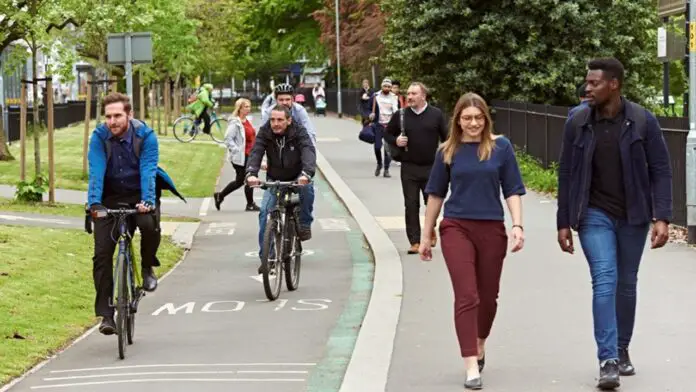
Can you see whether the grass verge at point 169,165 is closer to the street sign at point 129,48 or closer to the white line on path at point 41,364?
the street sign at point 129,48

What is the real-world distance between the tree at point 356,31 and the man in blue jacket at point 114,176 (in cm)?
3796

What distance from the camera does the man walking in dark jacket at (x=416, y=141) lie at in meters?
15.3

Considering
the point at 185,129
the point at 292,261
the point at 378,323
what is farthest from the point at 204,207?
the point at 185,129

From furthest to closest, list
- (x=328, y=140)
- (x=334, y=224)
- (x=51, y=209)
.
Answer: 1. (x=328, y=140)
2. (x=51, y=209)
3. (x=334, y=224)

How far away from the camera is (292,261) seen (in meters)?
13.2

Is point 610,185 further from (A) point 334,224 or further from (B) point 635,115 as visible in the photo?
(A) point 334,224

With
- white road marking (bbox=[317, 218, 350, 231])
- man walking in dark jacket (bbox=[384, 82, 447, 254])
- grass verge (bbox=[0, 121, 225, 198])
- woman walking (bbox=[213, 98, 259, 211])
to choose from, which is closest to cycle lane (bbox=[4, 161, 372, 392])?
man walking in dark jacket (bbox=[384, 82, 447, 254])

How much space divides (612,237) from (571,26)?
917 inches

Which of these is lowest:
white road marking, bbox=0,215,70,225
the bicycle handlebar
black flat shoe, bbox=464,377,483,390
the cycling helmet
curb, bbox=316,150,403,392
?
curb, bbox=316,150,403,392

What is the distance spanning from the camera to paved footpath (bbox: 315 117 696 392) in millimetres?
8430

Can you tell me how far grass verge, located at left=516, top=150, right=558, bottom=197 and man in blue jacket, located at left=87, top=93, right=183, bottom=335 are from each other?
13.2 meters

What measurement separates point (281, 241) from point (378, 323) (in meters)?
2.31

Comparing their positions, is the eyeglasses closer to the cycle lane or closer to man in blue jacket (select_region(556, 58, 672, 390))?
man in blue jacket (select_region(556, 58, 672, 390))

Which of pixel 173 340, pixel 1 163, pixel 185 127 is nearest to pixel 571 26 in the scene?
pixel 1 163
